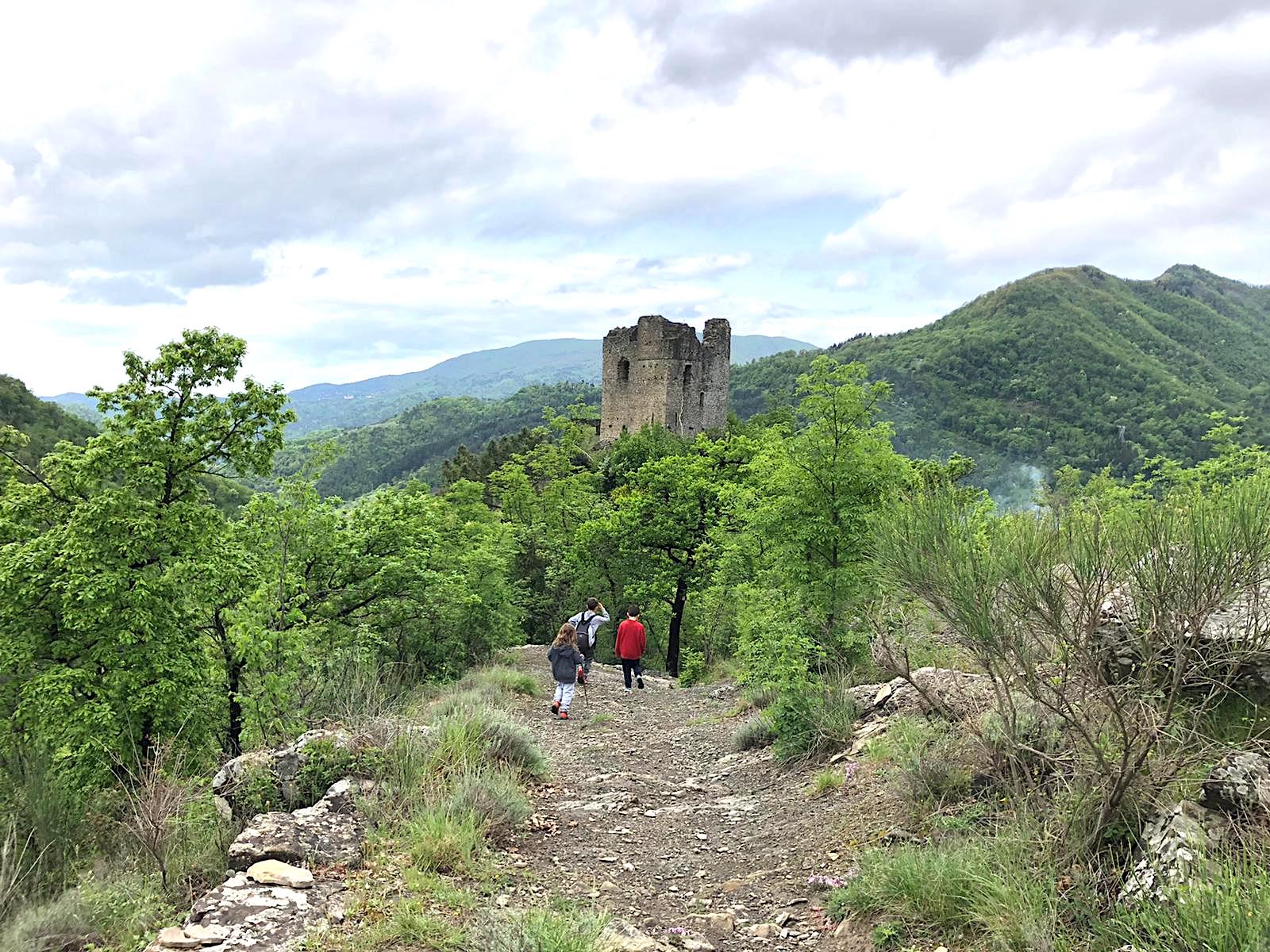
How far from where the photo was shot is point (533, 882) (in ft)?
17.3

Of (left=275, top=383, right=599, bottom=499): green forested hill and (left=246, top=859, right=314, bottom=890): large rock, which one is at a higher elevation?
(left=275, top=383, right=599, bottom=499): green forested hill

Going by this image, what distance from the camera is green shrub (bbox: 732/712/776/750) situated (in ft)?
30.7

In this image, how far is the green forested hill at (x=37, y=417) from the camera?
49438mm

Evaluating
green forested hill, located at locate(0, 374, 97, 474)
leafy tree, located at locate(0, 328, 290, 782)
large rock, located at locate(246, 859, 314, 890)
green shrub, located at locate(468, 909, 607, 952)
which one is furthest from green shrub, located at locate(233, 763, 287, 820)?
green forested hill, located at locate(0, 374, 97, 474)

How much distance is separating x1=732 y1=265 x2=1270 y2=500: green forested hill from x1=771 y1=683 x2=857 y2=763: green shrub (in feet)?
186

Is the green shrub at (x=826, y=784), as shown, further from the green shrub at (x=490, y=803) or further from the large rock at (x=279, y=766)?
the large rock at (x=279, y=766)

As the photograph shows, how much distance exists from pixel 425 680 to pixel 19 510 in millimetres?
6962

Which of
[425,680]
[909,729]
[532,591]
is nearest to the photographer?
[909,729]

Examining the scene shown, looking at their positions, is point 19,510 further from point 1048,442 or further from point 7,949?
point 1048,442

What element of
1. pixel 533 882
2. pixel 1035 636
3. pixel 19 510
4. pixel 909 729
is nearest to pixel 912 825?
pixel 909 729

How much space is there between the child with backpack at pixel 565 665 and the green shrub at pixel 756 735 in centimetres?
295

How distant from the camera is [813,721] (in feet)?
26.9

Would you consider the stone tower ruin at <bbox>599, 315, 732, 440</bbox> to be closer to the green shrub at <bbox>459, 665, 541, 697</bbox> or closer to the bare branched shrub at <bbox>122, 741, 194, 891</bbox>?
the green shrub at <bbox>459, 665, 541, 697</bbox>

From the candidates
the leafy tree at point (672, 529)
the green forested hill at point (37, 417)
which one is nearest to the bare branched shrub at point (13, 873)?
the leafy tree at point (672, 529)
